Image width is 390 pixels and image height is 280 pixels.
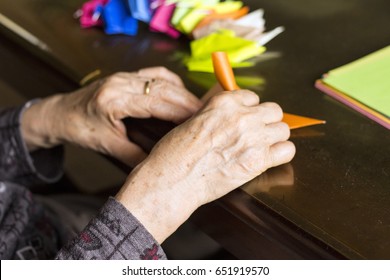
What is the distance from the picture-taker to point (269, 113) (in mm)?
812

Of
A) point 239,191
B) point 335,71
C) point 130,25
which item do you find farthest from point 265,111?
point 130,25

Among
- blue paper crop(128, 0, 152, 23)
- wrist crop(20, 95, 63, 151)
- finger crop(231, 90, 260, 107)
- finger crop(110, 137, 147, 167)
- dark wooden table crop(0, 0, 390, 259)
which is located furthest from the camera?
blue paper crop(128, 0, 152, 23)

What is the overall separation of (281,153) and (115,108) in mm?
276

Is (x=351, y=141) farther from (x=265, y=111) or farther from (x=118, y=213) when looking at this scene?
(x=118, y=213)

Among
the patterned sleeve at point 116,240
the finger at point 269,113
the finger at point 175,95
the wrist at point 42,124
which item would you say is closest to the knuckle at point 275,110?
the finger at point 269,113

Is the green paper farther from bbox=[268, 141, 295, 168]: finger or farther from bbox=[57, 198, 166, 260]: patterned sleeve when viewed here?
bbox=[57, 198, 166, 260]: patterned sleeve

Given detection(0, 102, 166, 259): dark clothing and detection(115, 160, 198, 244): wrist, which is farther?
detection(0, 102, 166, 259): dark clothing

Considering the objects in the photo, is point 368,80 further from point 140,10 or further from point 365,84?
point 140,10

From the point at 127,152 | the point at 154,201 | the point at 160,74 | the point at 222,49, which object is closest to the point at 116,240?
the point at 154,201

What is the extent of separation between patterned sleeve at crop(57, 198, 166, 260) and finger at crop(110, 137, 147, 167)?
0.15 meters

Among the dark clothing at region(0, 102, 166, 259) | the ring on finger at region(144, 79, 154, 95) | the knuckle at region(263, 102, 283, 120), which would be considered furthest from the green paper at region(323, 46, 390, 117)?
the dark clothing at region(0, 102, 166, 259)

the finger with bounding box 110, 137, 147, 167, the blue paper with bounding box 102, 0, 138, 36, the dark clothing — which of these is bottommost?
the dark clothing

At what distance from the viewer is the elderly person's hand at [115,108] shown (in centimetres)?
90

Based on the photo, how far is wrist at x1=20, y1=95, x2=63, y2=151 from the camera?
103 cm
